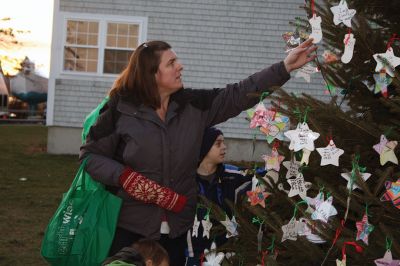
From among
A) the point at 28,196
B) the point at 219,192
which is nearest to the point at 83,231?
the point at 219,192

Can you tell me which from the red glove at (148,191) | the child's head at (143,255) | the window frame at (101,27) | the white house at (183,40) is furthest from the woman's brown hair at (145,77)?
the window frame at (101,27)

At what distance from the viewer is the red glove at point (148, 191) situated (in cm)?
411

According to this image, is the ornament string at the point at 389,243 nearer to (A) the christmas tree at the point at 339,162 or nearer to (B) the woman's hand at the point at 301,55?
(A) the christmas tree at the point at 339,162

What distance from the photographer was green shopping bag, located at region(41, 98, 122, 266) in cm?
431

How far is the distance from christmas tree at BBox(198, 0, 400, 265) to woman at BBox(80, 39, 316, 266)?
1.97ft

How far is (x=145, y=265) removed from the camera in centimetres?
363

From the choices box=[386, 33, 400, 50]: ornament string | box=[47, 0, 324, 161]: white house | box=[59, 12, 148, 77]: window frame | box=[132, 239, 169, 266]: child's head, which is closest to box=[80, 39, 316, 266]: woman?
box=[132, 239, 169, 266]: child's head

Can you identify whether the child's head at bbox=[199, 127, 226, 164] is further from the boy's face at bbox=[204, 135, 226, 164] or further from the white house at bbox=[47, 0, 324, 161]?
the white house at bbox=[47, 0, 324, 161]

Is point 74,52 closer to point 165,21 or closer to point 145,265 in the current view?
point 165,21

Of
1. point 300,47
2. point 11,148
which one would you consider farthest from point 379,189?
point 11,148

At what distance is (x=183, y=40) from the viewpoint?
16531 millimetres

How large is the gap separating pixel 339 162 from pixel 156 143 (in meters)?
1.34

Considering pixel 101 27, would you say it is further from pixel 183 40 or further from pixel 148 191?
pixel 148 191

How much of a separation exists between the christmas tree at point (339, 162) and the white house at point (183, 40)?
42.2 feet
